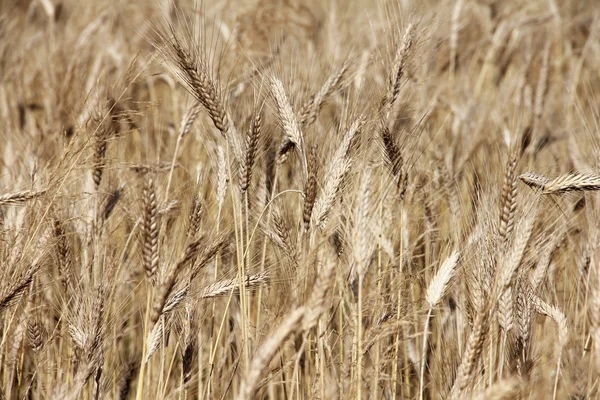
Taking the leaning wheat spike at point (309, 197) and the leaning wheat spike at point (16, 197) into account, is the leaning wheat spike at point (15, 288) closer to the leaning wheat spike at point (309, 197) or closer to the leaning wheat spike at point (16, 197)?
the leaning wheat spike at point (16, 197)

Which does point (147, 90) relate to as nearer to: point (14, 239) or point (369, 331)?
point (14, 239)

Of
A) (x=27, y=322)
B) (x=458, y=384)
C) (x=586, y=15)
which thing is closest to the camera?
(x=458, y=384)

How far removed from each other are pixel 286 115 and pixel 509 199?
22.2 inches

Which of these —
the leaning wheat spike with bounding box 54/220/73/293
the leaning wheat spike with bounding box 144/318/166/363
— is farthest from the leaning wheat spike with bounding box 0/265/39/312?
the leaning wheat spike with bounding box 144/318/166/363

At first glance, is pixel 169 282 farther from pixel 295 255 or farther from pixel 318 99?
pixel 318 99

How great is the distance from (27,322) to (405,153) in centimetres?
109

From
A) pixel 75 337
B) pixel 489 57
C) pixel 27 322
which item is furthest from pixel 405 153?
pixel 489 57

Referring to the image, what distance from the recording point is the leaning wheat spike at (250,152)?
1.52 metres

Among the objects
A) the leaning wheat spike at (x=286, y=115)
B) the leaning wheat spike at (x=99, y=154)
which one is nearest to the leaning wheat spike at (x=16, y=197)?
the leaning wheat spike at (x=99, y=154)

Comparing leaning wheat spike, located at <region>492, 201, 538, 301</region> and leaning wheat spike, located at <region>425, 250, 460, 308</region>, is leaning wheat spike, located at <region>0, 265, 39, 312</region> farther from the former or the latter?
leaning wheat spike, located at <region>492, 201, 538, 301</region>

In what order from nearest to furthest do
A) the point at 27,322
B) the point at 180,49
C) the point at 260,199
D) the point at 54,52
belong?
1. the point at 180,49
2. the point at 27,322
3. the point at 260,199
4. the point at 54,52

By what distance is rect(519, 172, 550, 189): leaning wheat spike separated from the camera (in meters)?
1.53

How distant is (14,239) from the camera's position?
1.53 meters

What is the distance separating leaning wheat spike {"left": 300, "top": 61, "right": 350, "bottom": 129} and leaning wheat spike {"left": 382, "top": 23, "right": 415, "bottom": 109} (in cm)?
21
